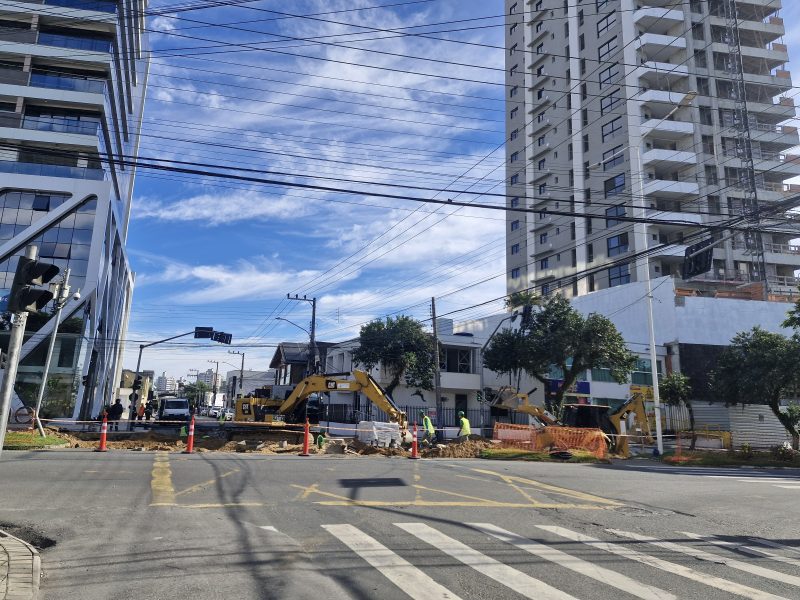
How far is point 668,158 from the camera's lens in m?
53.7

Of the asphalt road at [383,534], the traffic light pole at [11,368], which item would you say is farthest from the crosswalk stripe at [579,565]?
the traffic light pole at [11,368]

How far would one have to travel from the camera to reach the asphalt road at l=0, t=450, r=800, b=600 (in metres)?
5.48

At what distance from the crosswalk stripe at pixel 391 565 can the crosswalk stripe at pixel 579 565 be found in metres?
1.70

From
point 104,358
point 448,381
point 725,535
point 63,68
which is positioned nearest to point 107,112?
point 63,68

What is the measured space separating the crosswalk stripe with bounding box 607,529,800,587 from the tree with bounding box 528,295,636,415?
27010mm

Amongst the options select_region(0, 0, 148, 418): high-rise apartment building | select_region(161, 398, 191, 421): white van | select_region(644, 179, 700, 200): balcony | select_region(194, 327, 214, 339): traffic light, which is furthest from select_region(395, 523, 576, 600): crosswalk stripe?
select_region(644, 179, 700, 200): balcony

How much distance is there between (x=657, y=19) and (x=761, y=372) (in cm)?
4278

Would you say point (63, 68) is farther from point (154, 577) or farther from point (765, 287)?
point (765, 287)

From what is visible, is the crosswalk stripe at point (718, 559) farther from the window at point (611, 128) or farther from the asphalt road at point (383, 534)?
the window at point (611, 128)

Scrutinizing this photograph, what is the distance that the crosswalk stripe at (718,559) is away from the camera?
621cm

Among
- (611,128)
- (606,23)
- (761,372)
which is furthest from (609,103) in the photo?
(761,372)

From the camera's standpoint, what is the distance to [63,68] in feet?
150

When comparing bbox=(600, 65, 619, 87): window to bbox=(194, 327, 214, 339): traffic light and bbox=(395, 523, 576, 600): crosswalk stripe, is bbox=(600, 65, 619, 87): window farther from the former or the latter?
bbox=(395, 523, 576, 600): crosswalk stripe

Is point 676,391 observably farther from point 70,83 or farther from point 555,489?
point 70,83
